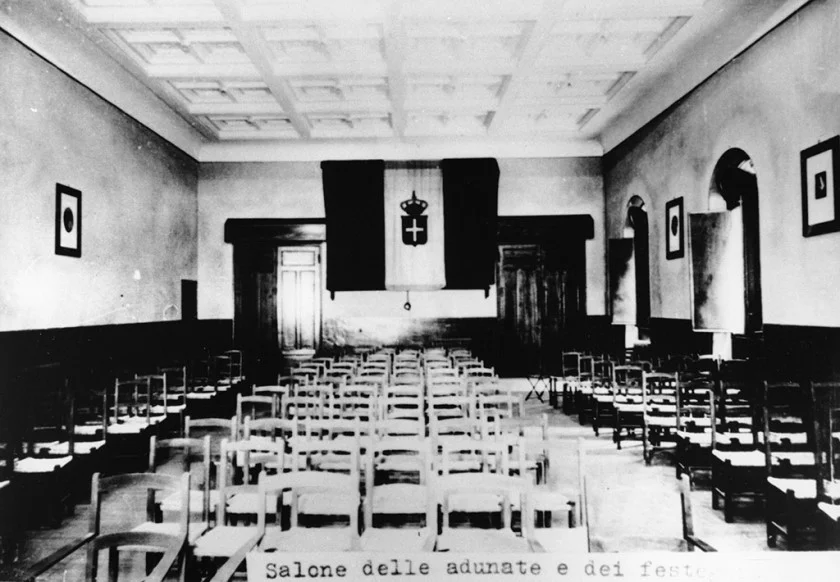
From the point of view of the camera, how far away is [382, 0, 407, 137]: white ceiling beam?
22.9ft

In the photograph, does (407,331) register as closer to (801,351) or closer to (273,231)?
(273,231)

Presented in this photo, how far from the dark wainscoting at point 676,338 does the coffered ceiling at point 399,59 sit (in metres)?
3.59

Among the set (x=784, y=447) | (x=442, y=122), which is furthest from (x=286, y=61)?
(x=784, y=447)

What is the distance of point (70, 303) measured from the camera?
7590 mm

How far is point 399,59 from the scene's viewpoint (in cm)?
817

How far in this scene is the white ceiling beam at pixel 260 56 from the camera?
6818 millimetres

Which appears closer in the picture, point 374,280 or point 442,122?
point 442,122

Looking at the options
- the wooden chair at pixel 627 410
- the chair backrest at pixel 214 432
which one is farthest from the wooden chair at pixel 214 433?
the wooden chair at pixel 627 410

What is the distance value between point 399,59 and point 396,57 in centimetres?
9

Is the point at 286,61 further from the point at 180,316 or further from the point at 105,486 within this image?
the point at 105,486

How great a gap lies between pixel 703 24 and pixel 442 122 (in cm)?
521

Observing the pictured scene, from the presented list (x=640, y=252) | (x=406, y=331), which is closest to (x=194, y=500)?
(x=406, y=331)

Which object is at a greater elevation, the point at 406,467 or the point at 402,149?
the point at 402,149

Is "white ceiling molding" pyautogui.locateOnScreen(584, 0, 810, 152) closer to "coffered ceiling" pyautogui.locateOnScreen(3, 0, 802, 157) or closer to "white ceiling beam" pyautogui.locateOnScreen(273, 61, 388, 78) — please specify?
"coffered ceiling" pyautogui.locateOnScreen(3, 0, 802, 157)
